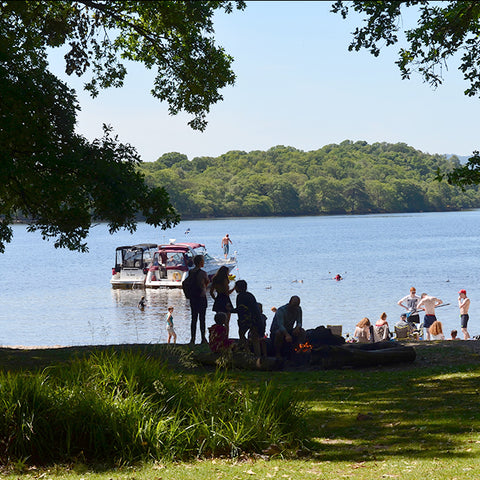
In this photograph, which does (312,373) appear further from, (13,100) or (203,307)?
(13,100)

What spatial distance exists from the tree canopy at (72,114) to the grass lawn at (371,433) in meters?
2.74

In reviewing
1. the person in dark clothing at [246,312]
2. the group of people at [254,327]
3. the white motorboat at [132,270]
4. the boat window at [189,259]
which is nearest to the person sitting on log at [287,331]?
the group of people at [254,327]

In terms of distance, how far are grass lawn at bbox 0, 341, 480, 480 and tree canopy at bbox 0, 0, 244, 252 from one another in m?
2.74

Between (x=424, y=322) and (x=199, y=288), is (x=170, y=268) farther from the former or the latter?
(x=199, y=288)

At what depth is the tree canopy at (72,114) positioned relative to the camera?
11492mm

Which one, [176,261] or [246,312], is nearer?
[246,312]

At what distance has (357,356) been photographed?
11453 millimetres

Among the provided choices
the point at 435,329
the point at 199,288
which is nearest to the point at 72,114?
the point at 199,288

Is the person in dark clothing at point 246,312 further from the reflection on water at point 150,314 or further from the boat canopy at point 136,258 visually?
the boat canopy at point 136,258

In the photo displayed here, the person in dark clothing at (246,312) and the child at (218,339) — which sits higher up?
the person in dark clothing at (246,312)

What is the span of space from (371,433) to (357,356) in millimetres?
3859

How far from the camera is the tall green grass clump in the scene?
6723mm

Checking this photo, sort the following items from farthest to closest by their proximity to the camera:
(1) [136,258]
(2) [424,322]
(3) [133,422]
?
1. (1) [136,258]
2. (2) [424,322]
3. (3) [133,422]

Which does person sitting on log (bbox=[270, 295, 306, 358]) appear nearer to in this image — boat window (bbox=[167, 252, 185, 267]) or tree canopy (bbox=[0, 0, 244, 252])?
tree canopy (bbox=[0, 0, 244, 252])
